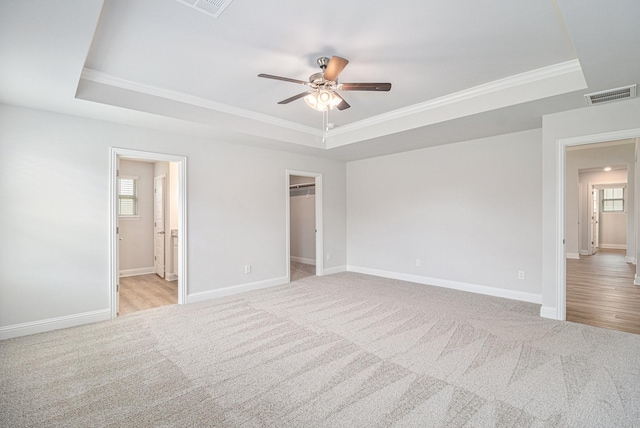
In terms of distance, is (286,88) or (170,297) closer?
(286,88)

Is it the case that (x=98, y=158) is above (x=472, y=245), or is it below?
above

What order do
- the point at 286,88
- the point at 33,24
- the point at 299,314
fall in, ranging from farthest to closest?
the point at 299,314 → the point at 286,88 → the point at 33,24

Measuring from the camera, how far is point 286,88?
3471 millimetres

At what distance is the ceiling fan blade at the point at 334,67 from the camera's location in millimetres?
2375

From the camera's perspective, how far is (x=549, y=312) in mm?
3623

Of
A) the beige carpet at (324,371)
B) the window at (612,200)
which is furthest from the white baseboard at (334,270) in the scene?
the window at (612,200)

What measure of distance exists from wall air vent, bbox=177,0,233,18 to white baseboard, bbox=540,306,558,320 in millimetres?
4480

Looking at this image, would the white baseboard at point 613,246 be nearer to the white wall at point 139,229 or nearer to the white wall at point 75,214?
the white wall at point 75,214

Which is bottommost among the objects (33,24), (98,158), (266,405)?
(266,405)

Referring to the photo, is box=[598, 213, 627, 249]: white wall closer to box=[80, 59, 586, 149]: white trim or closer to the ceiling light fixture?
box=[80, 59, 586, 149]: white trim

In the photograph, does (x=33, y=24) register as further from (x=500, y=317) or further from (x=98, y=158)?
(x=500, y=317)

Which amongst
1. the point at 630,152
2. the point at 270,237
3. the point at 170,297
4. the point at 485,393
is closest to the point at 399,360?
the point at 485,393

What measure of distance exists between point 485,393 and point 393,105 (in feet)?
10.9

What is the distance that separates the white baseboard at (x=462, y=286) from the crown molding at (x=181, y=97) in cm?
317
